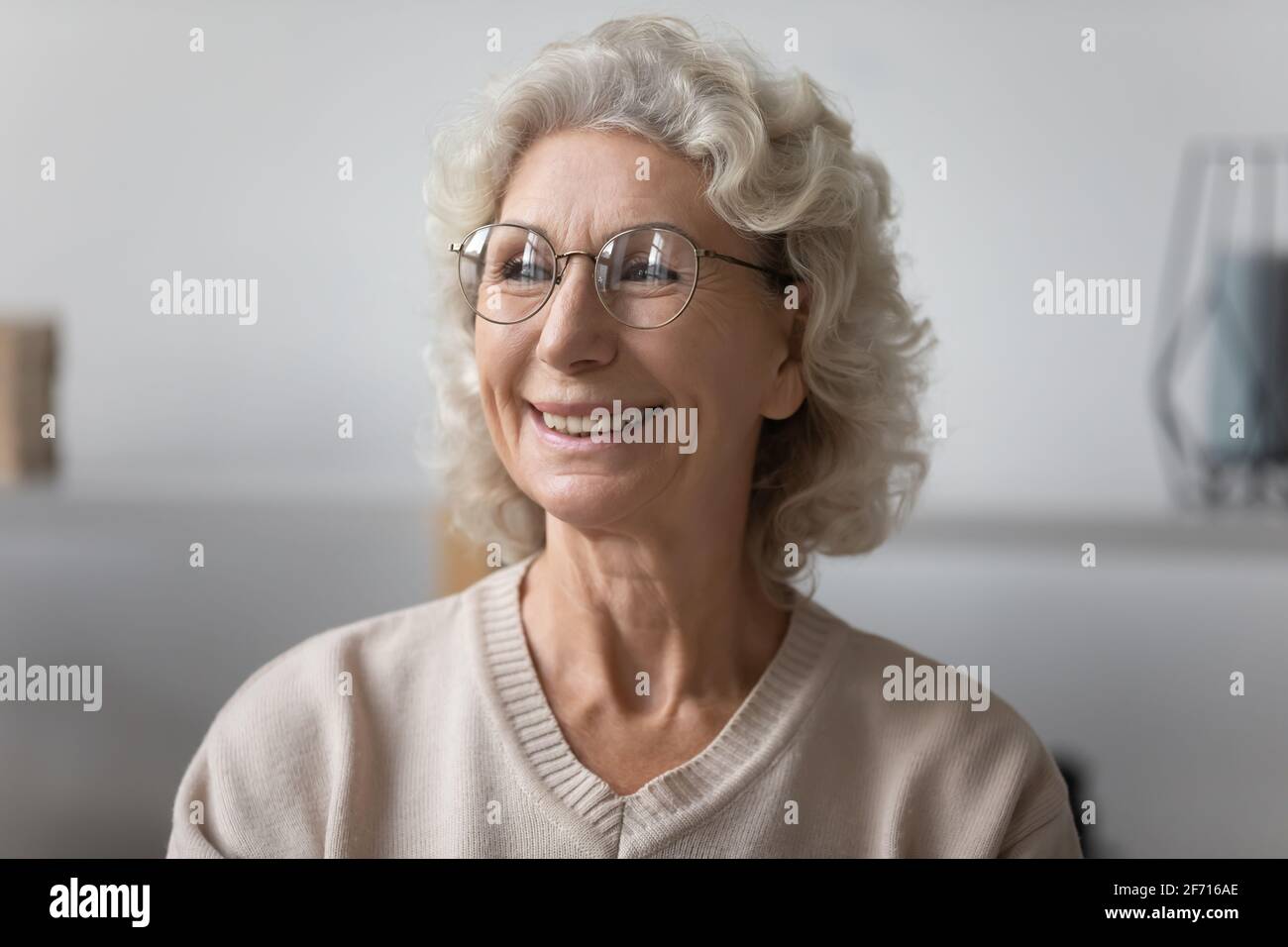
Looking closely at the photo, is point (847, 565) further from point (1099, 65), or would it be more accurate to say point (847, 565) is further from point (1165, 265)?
point (1099, 65)

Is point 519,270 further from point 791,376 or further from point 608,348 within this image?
point 791,376

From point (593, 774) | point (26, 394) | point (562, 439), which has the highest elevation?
point (26, 394)

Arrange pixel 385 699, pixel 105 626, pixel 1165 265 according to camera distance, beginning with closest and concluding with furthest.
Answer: pixel 385 699
pixel 1165 265
pixel 105 626

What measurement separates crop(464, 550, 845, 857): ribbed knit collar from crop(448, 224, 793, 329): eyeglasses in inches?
15.4

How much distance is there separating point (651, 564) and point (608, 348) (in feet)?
0.91

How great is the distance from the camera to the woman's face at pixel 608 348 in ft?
4.08

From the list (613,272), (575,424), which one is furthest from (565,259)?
(575,424)

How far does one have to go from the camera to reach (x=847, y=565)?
6.88 ft

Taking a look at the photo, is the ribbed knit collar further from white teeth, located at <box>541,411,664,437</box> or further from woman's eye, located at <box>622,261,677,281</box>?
woman's eye, located at <box>622,261,677,281</box>

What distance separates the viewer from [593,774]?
1.33 metres

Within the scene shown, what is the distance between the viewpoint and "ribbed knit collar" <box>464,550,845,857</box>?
4.30ft

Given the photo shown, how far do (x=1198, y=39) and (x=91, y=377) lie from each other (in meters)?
1.86

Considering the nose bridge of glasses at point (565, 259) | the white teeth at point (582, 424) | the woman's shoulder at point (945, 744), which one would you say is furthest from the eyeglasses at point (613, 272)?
the woman's shoulder at point (945, 744)
